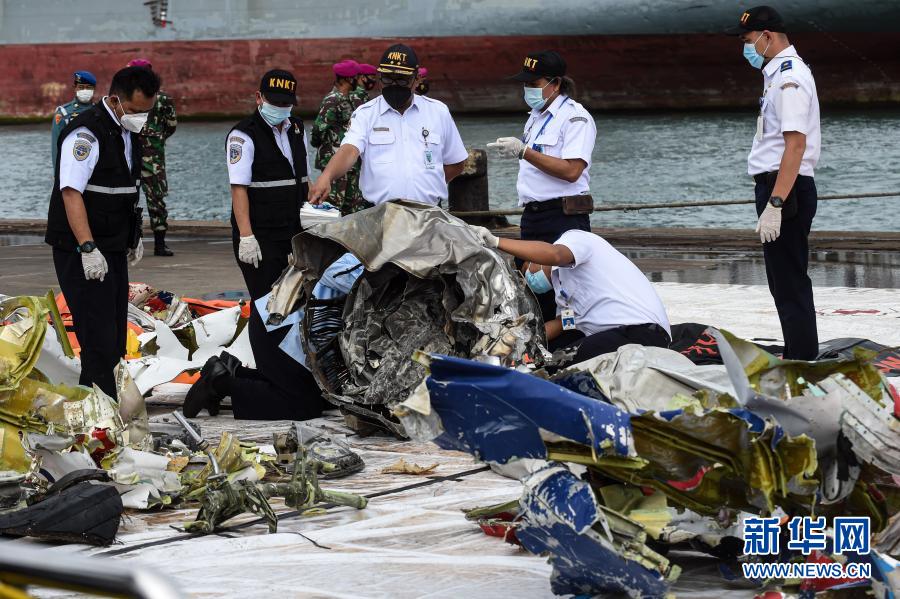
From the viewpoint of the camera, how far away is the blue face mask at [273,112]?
18.8 ft

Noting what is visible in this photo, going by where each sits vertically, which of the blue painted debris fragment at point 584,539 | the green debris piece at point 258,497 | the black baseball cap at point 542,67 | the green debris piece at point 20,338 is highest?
the black baseball cap at point 542,67

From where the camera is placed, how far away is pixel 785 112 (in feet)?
17.3

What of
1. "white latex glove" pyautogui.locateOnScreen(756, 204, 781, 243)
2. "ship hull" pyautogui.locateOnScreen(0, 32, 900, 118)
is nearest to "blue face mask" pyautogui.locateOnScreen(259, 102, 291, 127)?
"white latex glove" pyautogui.locateOnScreen(756, 204, 781, 243)

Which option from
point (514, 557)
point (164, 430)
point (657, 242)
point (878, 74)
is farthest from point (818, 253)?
point (878, 74)

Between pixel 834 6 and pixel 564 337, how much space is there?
31.7 m

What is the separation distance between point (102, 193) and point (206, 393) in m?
0.95

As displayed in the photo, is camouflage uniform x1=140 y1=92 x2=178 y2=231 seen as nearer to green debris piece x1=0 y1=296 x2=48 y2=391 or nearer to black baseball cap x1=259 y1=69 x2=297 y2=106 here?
black baseball cap x1=259 y1=69 x2=297 y2=106

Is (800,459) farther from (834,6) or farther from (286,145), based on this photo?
(834,6)

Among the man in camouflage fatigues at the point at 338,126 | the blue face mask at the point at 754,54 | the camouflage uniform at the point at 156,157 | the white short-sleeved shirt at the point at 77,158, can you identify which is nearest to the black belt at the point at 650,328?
the blue face mask at the point at 754,54

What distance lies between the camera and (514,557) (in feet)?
10.8

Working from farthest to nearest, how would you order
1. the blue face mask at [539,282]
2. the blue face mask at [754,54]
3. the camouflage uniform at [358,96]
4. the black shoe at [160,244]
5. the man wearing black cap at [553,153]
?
the black shoe at [160,244] < the camouflage uniform at [358,96] < the man wearing black cap at [553,153] < the blue face mask at [754,54] < the blue face mask at [539,282]

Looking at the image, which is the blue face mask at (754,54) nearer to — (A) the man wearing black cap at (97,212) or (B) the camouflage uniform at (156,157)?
(A) the man wearing black cap at (97,212)

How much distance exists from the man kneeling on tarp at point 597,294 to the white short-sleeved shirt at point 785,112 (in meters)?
0.82

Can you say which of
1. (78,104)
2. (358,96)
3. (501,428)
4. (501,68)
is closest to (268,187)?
(501,428)
